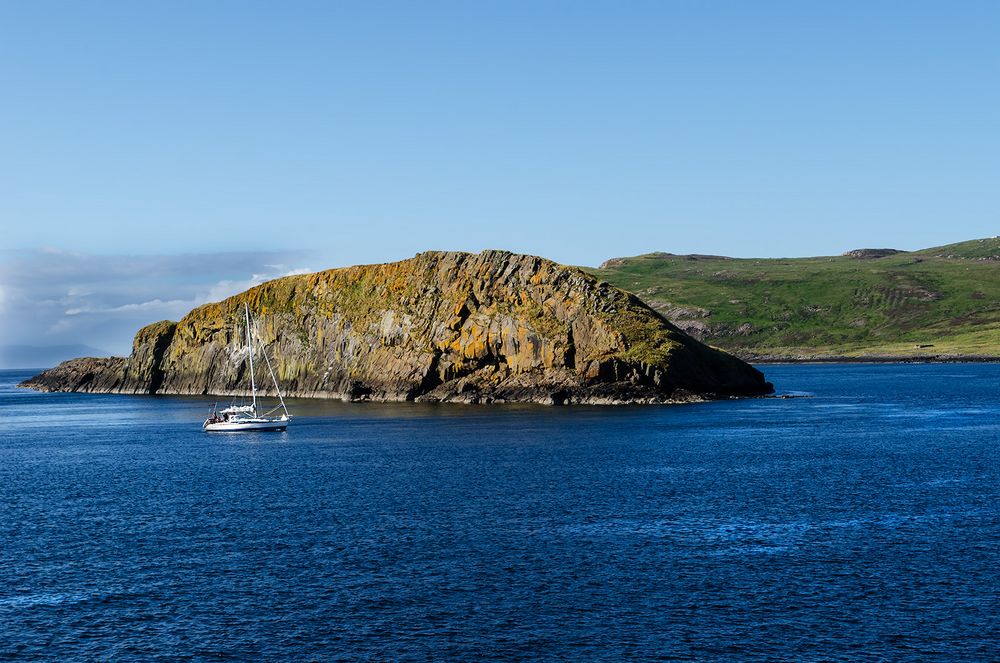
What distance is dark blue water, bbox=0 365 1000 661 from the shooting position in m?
40.2

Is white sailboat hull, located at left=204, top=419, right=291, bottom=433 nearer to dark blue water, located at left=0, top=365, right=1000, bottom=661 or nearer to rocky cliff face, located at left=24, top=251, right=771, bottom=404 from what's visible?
dark blue water, located at left=0, top=365, right=1000, bottom=661

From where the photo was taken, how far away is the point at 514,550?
55.0m

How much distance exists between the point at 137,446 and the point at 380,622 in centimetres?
8325

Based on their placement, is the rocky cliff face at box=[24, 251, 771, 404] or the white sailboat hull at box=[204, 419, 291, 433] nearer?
the white sailboat hull at box=[204, 419, 291, 433]

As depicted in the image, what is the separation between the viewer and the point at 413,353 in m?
185

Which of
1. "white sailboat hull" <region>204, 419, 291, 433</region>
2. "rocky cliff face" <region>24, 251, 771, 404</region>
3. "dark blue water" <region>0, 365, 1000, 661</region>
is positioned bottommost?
"dark blue water" <region>0, 365, 1000, 661</region>

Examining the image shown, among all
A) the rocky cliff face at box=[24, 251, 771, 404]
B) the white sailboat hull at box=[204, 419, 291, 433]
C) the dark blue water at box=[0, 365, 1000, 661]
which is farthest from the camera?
the rocky cliff face at box=[24, 251, 771, 404]

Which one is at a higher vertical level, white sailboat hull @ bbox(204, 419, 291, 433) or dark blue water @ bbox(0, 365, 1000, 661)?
white sailboat hull @ bbox(204, 419, 291, 433)

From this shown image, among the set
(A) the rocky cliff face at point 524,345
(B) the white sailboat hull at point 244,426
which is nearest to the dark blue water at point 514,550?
(B) the white sailboat hull at point 244,426

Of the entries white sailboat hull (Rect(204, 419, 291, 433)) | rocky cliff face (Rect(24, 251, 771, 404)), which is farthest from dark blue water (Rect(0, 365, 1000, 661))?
rocky cliff face (Rect(24, 251, 771, 404))

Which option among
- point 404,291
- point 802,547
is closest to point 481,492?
point 802,547

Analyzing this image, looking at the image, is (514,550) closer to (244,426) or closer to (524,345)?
(244,426)

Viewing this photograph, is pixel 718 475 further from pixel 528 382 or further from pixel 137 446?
pixel 528 382

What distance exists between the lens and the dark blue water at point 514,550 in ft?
132
